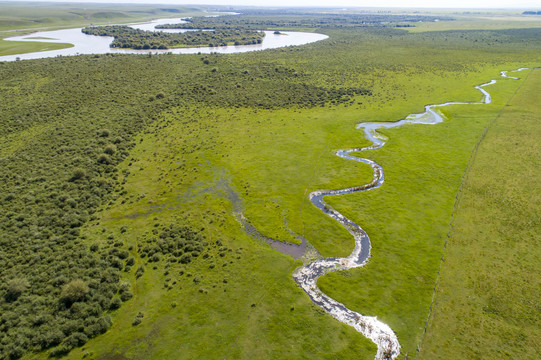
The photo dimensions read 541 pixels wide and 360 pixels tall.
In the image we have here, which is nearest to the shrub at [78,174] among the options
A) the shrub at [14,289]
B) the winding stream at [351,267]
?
the shrub at [14,289]

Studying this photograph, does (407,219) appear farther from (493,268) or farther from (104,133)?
(104,133)

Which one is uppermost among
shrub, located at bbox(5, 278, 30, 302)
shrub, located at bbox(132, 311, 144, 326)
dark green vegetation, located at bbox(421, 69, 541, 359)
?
dark green vegetation, located at bbox(421, 69, 541, 359)

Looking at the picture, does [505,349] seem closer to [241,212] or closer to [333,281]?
[333,281]

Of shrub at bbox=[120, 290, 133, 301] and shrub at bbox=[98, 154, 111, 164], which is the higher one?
shrub at bbox=[98, 154, 111, 164]

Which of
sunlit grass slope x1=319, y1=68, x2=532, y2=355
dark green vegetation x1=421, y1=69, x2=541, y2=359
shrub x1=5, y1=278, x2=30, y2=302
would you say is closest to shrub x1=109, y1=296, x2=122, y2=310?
shrub x1=5, y1=278, x2=30, y2=302

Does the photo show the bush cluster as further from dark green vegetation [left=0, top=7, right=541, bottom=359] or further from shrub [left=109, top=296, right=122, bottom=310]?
shrub [left=109, top=296, right=122, bottom=310]

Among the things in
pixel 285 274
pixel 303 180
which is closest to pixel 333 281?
pixel 285 274

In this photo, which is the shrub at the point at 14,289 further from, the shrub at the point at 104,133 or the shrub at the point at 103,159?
the shrub at the point at 104,133
